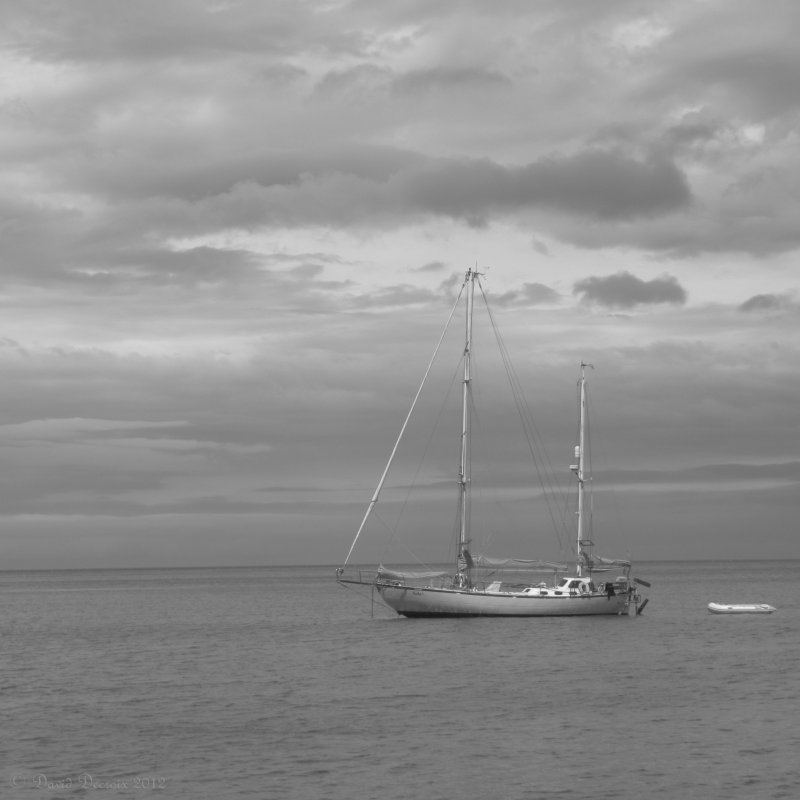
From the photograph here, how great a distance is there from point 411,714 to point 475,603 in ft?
152

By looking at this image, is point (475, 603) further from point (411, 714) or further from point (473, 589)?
point (411, 714)

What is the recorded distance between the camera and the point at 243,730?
51.6m

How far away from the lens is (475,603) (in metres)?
102

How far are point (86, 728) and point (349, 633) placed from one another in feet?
177

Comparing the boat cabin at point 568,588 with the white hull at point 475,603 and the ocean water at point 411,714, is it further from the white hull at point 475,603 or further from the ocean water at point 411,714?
the ocean water at point 411,714

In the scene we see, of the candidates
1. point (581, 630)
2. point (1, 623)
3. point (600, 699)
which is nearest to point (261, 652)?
point (581, 630)

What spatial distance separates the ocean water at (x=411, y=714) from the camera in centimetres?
4178

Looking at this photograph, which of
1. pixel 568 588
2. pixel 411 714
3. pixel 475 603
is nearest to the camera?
pixel 411 714

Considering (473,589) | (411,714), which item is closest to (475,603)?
(473,589)

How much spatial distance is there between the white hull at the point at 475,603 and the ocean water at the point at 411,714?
181 cm

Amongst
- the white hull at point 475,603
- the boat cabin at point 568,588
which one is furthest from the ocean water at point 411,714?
the boat cabin at point 568,588

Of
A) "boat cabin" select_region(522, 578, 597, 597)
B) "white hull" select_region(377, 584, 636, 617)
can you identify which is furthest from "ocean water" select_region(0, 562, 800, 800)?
"boat cabin" select_region(522, 578, 597, 597)

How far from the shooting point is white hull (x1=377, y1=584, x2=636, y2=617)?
10181 centimetres

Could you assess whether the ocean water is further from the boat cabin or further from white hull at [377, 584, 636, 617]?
the boat cabin
